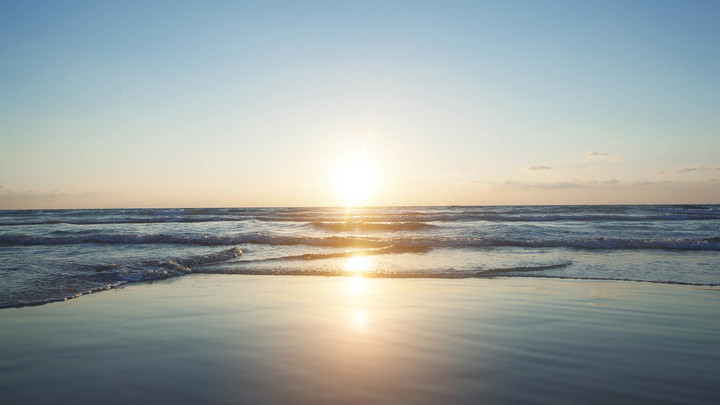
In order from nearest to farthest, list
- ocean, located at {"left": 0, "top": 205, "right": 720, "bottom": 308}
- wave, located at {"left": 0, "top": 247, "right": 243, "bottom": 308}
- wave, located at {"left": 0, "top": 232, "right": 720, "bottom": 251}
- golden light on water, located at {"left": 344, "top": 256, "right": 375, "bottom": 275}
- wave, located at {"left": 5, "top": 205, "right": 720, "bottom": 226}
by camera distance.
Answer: wave, located at {"left": 0, "top": 247, "right": 243, "bottom": 308}, ocean, located at {"left": 0, "top": 205, "right": 720, "bottom": 308}, golden light on water, located at {"left": 344, "top": 256, "right": 375, "bottom": 275}, wave, located at {"left": 0, "top": 232, "right": 720, "bottom": 251}, wave, located at {"left": 5, "top": 205, "right": 720, "bottom": 226}

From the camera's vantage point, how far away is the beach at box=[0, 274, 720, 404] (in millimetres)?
3141

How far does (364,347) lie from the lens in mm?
4234

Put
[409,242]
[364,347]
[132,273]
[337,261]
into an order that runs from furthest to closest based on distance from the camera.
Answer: [409,242], [337,261], [132,273], [364,347]

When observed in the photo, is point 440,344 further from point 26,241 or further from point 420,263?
point 26,241

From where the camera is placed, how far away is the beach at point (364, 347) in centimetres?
314

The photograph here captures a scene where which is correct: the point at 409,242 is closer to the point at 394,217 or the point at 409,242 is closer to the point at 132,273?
the point at 132,273

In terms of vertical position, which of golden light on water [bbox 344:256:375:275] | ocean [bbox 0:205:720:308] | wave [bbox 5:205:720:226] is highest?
wave [bbox 5:205:720:226]

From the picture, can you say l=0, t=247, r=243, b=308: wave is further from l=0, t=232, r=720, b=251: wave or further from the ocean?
l=0, t=232, r=720, b=251: wave

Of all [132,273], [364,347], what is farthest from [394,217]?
[364,347]

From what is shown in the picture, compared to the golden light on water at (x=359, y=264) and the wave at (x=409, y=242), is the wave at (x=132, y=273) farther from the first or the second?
the wave at (x=409, y=242)

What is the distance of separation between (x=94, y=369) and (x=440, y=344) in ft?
11.0

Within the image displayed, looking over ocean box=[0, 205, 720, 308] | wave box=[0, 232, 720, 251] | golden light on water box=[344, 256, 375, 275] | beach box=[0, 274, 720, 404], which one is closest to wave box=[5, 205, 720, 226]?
wave box=[0, 232, 720, 251]

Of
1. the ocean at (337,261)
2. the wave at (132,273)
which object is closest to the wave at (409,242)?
the ocean at (337,261)

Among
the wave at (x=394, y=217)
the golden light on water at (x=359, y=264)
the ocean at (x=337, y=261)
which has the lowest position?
the golden light on water at (x=359, y=264)
